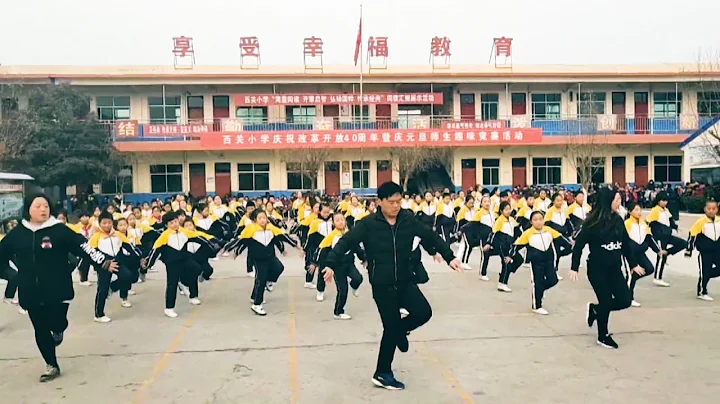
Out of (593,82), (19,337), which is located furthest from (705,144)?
(19,337)

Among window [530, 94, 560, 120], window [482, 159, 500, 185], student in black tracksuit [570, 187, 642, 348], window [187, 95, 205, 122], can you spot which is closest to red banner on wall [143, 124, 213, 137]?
window [187, 95, 205, 122]

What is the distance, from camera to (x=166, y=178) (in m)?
30.3

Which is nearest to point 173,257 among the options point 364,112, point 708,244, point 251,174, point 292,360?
point 292,360

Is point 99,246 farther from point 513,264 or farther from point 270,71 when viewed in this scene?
point 270,71

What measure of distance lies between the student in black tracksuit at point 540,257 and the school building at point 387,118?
19.8 metres

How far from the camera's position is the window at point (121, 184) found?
29828mm

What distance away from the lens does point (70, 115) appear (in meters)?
25.5

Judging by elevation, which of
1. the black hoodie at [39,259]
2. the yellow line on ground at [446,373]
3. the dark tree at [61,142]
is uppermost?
the dark tree at [61,142]

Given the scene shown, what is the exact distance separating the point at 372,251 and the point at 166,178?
88.8 feet

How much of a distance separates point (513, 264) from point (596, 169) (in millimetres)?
22583

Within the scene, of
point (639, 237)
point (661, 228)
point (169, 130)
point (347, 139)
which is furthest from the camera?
point (169, 130)

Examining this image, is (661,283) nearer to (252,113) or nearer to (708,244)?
(708,244)

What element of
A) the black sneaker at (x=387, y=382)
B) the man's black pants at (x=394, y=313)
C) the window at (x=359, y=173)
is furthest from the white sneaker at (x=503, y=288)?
the window at (x=359, y=173)

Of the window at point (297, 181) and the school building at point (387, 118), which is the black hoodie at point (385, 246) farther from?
the window at point (297, 181)
